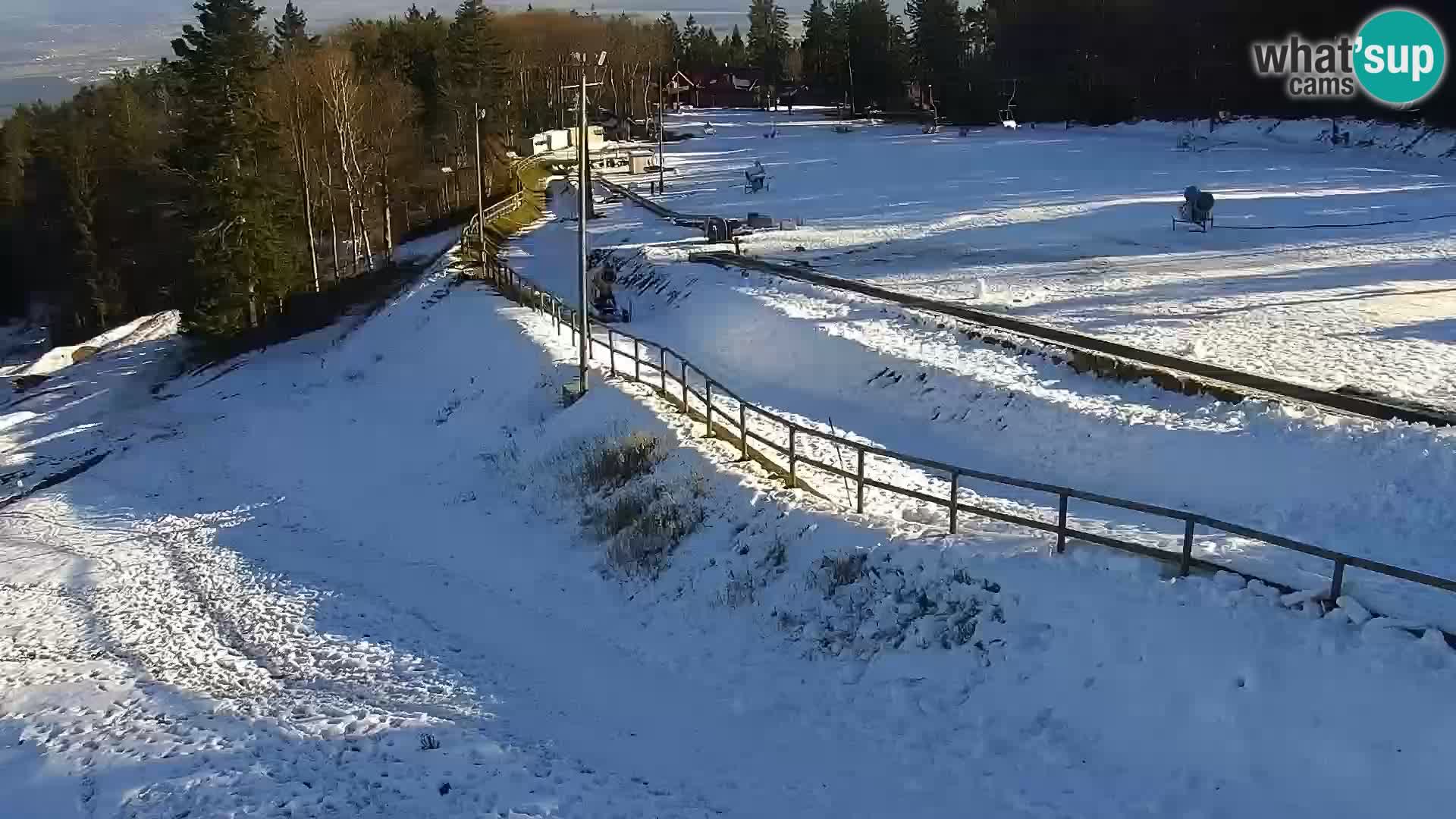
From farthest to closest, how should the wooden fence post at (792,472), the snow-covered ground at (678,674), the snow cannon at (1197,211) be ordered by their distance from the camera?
the snow cannon at (1197,211) < the wooden fence post at (792,472) < the snow-covered ground at (678,674)

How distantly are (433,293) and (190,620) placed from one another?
73.4 feet

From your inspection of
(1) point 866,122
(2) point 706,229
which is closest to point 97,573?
(2) point 706,229

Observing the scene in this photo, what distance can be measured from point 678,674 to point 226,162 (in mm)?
36609

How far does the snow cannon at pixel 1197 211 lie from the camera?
36438 mm

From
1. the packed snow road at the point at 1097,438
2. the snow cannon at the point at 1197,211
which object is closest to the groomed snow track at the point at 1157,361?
the packed snow road at the point at 1097,438

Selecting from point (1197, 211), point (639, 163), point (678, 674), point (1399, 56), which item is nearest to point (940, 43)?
point (639, 163)

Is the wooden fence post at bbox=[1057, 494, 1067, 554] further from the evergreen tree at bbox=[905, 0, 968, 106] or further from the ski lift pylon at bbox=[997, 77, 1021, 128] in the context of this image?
the evergreen tree at bbox=[905, 0, 968, 106]

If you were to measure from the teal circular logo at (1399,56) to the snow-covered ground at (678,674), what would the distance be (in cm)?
5900

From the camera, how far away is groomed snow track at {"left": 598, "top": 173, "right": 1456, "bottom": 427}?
637 inches

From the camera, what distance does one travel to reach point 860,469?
14.5 m

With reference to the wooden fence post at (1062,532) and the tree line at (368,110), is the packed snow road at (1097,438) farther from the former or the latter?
the tree line at (368,110)

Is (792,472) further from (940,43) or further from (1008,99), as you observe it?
(940,43)

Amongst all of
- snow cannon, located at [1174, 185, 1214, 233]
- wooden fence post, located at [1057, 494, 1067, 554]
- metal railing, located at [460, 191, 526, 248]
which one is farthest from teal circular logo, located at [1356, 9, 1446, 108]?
wooden fence post, located at [1057, 494, 1067, 554]

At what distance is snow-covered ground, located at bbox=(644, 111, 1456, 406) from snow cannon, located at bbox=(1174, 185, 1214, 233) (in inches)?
42.2
